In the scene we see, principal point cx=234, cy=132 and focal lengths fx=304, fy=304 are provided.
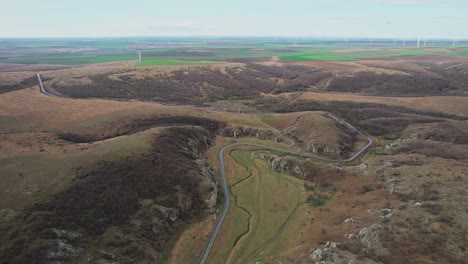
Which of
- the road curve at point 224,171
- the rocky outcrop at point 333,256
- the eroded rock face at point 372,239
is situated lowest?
the road curve at point 224,171

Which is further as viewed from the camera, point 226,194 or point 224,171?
point 224,171

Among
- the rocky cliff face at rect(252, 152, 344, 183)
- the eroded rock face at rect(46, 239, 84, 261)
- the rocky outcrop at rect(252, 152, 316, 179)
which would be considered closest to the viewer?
the eroded rock face at rect(46, 239, 84, 261)

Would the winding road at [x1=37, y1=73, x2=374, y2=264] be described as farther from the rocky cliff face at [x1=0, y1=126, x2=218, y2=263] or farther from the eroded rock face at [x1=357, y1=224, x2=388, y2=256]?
the eroded rock face at [x1=357, y1=224, x2=388, y2=256]

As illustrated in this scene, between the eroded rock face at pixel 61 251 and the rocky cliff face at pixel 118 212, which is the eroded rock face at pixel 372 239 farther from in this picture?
the eroded rock face at pixel 61 251

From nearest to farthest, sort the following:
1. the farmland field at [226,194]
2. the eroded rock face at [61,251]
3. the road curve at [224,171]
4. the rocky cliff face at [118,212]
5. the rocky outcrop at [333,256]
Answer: the eroded rock face at [61,251]
the rocky outcrop at [333,256]
the rocky cliff face at [118,212]
the farmland field at [226,194]
the road curve at [224,171]

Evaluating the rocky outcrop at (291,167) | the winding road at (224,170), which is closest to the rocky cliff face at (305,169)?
the rocky outcrop at (291,167)

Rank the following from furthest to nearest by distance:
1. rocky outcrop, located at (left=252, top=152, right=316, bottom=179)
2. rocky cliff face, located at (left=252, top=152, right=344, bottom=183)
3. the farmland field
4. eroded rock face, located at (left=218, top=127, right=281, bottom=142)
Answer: eroded rock face, located at (left=218, top=127, right=281, bottom=142) < rocky outcrop, located at (left=252, top=152, right=316, bottom=179) < rocky cliff face, located at (left=252, top=152, right=344, bottom=183) < the farmland field

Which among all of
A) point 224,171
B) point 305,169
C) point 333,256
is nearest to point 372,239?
point 333,256

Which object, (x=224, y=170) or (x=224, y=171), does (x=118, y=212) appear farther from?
(x=224, y=170)

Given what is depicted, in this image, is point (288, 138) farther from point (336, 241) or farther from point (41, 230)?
point (41, 230)

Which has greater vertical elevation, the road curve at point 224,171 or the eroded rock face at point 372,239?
the eroded rock face at point 372,239

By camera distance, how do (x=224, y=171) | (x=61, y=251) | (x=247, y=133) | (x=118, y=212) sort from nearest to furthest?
(x=61, y=251)
(x=118, y=212)
(x=224, y=171)
(x=247, y=133)

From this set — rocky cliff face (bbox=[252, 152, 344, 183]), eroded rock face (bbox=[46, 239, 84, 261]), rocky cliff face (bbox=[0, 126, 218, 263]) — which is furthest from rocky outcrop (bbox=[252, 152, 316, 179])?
eroded rock face (bbox=[46, 239, 84, 261])
